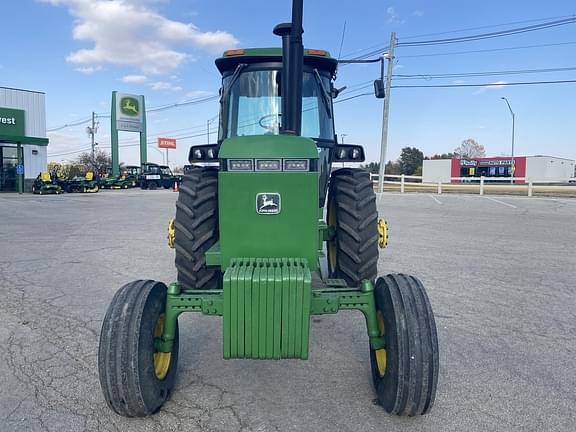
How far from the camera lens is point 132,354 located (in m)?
2.52

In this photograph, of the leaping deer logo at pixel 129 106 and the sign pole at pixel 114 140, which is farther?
the leaping deer logo at pixel 129 106

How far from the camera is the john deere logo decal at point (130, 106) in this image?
39.1 metres

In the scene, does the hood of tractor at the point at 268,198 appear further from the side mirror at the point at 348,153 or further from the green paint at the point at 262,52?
the side mirror at the point at 348,153

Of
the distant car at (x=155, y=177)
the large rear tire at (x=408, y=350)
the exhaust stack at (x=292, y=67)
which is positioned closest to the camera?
the large rear tire at (x=408, y=350)

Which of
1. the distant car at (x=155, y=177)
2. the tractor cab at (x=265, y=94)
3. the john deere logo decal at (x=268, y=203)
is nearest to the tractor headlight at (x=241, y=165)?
the john deere logo decal at (x=268, y=203)

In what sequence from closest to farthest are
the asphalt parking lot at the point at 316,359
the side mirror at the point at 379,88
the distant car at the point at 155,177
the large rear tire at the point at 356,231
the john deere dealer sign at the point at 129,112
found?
the asphalt parking lot at the point at 316,359 < the large rear tire at the point at 356,231 < the side mirror at the point at 379,88 < the distant car at the point at 155,177 < the john deere dealer sign at the point at 129,112

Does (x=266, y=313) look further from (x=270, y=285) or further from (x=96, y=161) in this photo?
(x=96, y=161)

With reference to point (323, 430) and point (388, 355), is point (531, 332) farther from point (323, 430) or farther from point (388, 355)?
point (323, 430)

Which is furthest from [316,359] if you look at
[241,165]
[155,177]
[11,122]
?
[155,177]

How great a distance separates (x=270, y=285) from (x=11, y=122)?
33.0 m

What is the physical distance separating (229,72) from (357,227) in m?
2.29

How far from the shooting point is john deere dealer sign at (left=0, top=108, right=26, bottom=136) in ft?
93.8

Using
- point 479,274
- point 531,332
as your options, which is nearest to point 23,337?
point 531,332

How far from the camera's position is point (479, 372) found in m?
3.35
